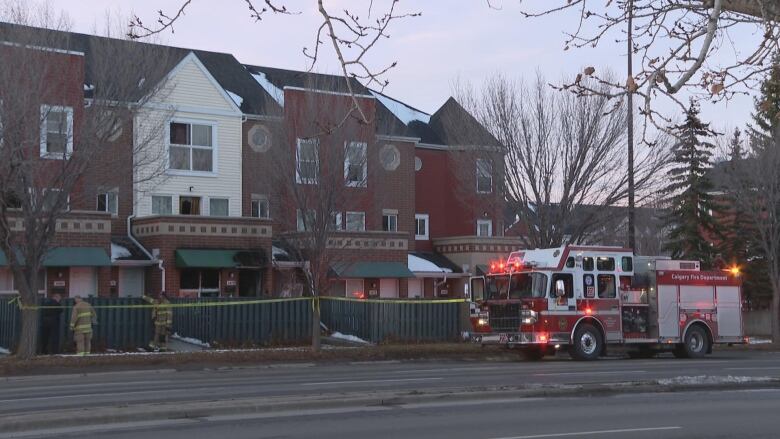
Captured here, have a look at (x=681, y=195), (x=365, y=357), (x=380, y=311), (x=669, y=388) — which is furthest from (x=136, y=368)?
(x=681, y=195)

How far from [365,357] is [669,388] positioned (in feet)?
38.7

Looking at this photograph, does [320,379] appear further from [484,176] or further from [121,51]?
[484,176]

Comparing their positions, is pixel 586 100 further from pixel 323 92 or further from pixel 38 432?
pixel 38 432

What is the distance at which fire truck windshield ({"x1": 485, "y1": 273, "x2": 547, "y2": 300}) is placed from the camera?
26953 millimetres

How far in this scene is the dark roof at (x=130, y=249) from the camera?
114 feet

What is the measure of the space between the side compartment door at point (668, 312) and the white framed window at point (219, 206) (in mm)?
17027

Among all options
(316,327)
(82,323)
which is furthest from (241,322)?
(82,323)

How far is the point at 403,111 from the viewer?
48.3 m

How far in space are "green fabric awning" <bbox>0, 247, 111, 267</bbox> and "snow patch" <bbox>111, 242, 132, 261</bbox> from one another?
1.25 m

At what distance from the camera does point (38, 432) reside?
11.9m

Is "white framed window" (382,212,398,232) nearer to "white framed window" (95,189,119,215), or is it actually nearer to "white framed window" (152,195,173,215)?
"white framed window" (152,195,173,215)

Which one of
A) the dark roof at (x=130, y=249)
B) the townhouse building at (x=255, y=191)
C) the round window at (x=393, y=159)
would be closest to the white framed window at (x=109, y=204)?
the townhouse building at (x=255, y=191)

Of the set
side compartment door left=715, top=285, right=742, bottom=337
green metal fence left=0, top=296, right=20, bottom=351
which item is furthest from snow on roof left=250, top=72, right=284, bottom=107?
Result: side compartment door left=715, top=285, right=742, bottom=337

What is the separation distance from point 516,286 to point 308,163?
6779 mm
